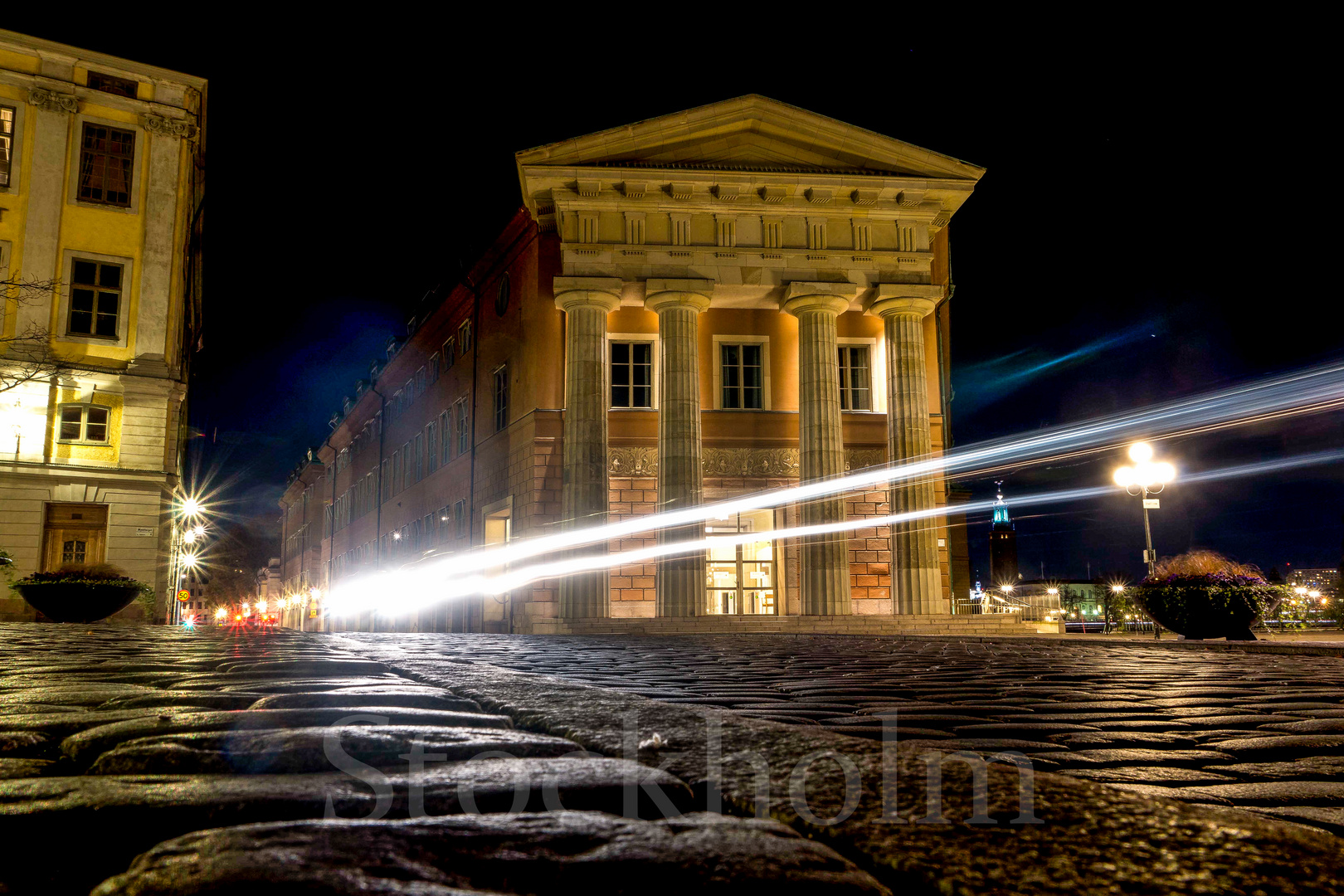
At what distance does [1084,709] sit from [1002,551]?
12616 cm

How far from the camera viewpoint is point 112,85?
29.1 metres

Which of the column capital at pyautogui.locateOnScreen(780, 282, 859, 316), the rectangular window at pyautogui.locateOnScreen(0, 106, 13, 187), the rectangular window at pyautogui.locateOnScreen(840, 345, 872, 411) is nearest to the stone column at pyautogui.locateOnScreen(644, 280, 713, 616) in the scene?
the column capital at pyautogui.locateOnScreen(780, 282, 859, 316)

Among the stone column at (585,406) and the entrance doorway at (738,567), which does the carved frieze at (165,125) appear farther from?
the entrance doorway at (738,567)

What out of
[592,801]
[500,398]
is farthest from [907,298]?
[592,801]

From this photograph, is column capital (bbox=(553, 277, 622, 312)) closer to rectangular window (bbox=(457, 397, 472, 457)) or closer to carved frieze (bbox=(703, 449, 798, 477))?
carved frieze (bbox=(703, 449, 798, 477))

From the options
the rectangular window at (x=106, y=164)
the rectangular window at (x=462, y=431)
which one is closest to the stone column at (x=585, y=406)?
the rectangular window at (x=462, y=431)

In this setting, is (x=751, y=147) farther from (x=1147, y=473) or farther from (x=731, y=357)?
(x=1147, y=473)

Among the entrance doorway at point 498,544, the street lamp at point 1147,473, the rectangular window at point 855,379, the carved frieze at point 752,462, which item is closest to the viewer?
the street lamp at point 1147,473

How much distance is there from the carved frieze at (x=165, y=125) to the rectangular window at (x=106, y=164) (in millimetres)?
500

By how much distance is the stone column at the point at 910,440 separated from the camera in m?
27.8

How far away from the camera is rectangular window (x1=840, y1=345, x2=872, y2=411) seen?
31.3 m


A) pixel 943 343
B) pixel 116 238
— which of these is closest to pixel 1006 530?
pixel 943 343

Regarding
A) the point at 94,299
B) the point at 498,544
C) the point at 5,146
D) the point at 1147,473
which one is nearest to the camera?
the point at 1147,473

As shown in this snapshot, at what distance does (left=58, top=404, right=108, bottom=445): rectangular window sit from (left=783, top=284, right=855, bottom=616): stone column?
19150 mm
